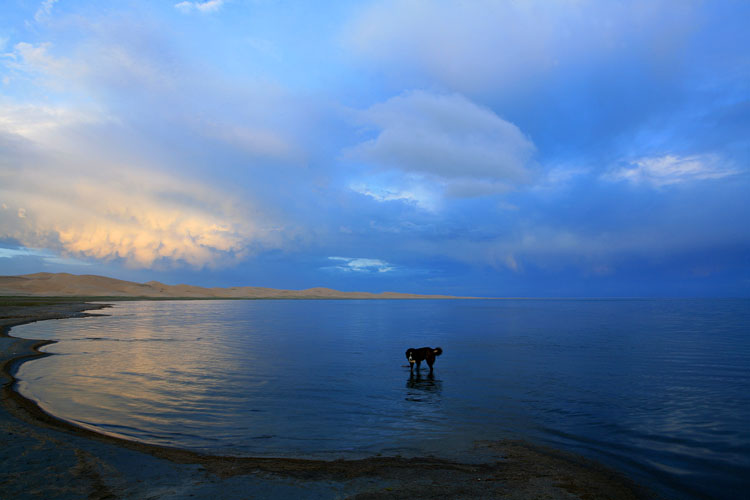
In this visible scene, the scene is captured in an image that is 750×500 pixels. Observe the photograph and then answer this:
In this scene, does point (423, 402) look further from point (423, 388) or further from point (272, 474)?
point (272, 474)

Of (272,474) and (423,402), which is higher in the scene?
(272,474)

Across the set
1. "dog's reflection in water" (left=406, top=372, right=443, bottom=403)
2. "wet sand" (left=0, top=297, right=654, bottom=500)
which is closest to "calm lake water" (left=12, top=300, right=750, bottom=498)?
"dog's reflection in water" (left=406, top=372, right=443, bottom=403)

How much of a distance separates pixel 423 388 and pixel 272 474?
9241 mm

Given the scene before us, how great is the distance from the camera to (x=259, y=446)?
9.54 metres

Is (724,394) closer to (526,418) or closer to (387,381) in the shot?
(526,418)

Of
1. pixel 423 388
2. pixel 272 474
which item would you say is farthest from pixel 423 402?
pixel 272 474

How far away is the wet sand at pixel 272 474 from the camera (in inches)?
269

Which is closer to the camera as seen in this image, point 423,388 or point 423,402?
point 423,402

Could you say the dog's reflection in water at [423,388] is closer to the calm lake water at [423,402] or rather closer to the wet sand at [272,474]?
the calm lake water at [423,402]

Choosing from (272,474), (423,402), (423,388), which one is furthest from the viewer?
(423,388)

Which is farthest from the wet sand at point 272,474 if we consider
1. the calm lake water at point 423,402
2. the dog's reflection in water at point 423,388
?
the dog's reflection in water at point 423,388

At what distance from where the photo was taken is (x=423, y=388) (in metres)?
16.1

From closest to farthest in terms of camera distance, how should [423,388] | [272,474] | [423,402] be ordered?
[272,474] → [423,402] → [423,388]

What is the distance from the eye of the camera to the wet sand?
22.4 ft
